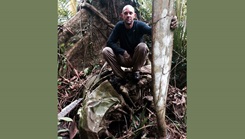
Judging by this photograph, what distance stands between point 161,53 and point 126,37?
0.55 metres

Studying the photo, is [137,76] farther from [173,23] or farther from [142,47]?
[173,23]

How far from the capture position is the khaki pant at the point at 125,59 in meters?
3.71

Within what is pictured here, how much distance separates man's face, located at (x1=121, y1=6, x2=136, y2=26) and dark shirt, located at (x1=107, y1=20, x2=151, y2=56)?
81 millimetres

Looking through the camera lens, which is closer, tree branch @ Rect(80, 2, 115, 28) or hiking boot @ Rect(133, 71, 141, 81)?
hiking boot @ Rect(133, 71, 141, 81)

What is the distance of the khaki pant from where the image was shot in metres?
3.71

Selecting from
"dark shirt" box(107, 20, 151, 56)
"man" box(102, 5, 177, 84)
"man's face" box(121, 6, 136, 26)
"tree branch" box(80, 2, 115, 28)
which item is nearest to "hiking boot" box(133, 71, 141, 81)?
"man" box(102, 5, 177, 84)

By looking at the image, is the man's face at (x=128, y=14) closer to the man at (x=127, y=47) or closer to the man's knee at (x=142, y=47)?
the man at (x=127, y=47)

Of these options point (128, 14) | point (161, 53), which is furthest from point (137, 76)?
point (128, 14)

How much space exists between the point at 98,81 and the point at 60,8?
41.4 inches

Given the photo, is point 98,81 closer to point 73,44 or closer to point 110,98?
point 110,98

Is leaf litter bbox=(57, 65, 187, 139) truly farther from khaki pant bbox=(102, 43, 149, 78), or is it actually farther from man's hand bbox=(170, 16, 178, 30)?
man's hand bbox=(170, 16, 178, 30)

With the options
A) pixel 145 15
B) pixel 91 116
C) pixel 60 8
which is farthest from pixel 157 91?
pixel 60 8

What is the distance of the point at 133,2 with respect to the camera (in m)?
4.13

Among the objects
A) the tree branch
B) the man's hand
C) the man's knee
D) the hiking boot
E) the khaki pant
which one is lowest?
the hiking boot
